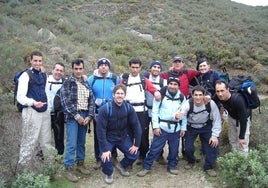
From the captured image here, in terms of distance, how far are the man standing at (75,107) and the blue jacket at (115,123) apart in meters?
0.31

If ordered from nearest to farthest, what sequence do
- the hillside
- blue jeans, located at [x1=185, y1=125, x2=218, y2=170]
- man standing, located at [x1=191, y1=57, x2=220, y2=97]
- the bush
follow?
1. the bush
2. blue jeans, located at [x1=185, y1=125, x2=218, y2=170]
3. man standing, located at [x1=191, y1=57, x2=220, y2=97]
4. the hillside

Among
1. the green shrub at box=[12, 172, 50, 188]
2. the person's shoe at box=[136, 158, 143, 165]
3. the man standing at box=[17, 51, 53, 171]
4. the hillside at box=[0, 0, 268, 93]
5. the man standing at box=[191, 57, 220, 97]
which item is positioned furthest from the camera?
the hillside at box=[0, 0, 268, 93]

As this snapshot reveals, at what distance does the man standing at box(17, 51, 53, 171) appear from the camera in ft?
16.9

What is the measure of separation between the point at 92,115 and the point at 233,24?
26.1 metres

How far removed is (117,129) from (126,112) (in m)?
0.35

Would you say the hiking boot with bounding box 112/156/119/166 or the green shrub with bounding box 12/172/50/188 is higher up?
the green shrub with bounding box 12/172/50/188

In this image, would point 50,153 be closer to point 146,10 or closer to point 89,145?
point 89,145

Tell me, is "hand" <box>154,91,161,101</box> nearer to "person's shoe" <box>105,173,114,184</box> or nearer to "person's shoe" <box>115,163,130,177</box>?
"person's shoe" <box>115,163,130,177</box>

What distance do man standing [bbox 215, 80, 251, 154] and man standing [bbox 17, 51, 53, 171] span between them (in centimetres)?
283

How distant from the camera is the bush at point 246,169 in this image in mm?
4863

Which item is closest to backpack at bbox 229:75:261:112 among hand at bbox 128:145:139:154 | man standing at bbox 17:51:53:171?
hand at bbox 128:145:139:154

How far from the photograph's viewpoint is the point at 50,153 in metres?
5.37

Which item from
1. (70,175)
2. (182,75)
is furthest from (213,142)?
(70,175)

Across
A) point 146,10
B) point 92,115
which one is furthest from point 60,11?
point 92,115
